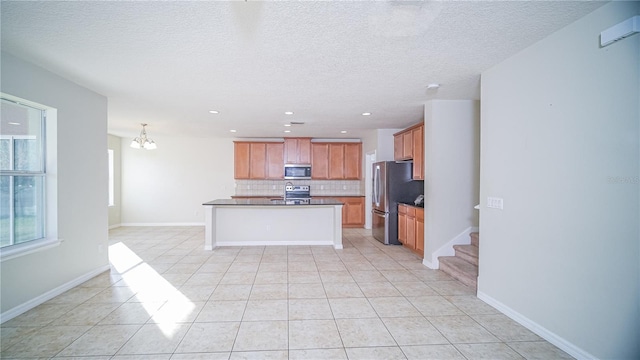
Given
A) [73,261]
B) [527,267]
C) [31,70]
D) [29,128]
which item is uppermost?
[31,70]

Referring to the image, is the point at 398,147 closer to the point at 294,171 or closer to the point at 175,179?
the point at 294,171

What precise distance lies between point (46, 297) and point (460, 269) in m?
4.75

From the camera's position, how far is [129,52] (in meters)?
2.50

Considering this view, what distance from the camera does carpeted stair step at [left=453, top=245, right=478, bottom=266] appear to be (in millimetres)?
3641

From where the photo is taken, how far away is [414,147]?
4785 mm

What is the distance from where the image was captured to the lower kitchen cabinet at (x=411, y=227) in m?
4.58

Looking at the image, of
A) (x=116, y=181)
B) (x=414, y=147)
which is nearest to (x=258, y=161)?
(x=116, y=181)

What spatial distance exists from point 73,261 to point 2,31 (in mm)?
2495

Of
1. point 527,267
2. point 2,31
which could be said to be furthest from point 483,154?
point 2,31

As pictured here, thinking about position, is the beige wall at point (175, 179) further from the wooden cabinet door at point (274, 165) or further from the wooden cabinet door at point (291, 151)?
the wooden cabinet door at point (291, 151)

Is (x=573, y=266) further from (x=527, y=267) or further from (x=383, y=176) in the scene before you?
(x=383, y=176)

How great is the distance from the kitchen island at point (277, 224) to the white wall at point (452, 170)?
6.24 feet

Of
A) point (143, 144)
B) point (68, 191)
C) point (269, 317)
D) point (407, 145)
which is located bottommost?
point (269, 317)

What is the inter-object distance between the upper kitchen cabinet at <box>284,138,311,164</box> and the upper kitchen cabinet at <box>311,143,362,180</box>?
235 millimetres
